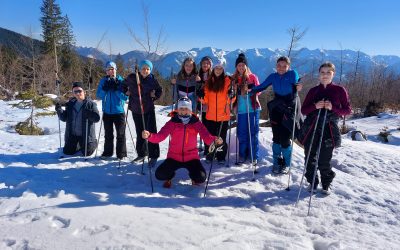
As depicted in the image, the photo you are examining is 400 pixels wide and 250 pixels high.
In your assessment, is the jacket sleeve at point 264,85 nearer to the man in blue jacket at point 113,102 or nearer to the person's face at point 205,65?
the person's face at point 205,65

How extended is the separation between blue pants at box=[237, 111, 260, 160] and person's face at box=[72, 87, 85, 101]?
12.1 ft

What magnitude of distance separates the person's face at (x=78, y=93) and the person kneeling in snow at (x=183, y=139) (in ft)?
9.07

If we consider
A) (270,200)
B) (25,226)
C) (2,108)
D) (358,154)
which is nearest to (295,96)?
(270,200)

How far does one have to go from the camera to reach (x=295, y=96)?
6.03m

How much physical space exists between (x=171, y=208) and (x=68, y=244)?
5.59ft

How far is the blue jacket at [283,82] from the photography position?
239 inches

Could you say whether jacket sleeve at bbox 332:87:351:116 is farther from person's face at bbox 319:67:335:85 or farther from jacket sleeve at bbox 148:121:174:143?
jacket sleeve at bbox 148:121:174:143

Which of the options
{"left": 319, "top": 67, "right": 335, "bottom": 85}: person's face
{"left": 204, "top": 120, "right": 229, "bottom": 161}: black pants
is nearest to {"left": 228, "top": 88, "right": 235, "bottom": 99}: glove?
{"left": 204, "top": 120, "right": 229, "bottom": 161}: black pants

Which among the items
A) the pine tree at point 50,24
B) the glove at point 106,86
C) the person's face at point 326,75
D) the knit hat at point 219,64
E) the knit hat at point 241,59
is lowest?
the glove at point 106,86

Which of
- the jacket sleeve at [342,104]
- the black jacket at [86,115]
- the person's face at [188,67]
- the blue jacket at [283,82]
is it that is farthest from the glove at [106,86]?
the jacket sleeve at [342,104]

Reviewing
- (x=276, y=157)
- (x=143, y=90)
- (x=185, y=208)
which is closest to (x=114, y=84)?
(x=143, y=90)

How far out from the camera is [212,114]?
6.83 metres

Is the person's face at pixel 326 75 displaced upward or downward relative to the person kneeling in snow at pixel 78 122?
upward

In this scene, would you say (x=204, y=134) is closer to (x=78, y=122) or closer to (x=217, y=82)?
(x=217, y=82)
